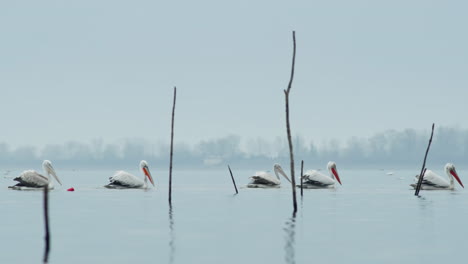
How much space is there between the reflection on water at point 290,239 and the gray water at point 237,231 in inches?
1.0

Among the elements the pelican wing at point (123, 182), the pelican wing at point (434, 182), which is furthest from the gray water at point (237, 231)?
the pelican wing at point (123, 182)

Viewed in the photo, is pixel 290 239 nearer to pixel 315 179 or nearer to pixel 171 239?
pixel 171 239

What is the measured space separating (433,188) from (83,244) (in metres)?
31.0

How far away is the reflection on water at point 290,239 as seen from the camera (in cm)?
1942

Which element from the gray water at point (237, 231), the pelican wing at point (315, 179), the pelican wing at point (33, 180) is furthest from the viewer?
the pelican wing at point (315, 179)

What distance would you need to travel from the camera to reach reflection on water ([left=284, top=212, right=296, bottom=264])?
1942 centimetres

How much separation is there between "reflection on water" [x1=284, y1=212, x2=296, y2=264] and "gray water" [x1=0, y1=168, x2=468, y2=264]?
0.08 ft

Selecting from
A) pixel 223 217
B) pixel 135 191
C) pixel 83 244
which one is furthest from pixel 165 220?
pixel 135 191

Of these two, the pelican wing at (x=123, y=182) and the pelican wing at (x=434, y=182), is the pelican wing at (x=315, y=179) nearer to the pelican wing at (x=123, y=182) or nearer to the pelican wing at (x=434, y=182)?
the pelican wing at (x=434, y=182)

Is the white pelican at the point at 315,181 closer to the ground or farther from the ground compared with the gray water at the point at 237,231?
farther from the ground

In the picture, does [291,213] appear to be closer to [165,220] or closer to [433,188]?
[165,220]

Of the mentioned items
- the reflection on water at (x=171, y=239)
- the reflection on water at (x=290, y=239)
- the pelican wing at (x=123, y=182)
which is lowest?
the reflection on water at (x=171, y=239)

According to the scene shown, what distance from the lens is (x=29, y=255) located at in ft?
65.6

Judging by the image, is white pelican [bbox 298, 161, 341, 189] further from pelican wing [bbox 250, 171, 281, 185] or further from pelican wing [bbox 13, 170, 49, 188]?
pelican wing [bbox 13, 170, 49, 188]
